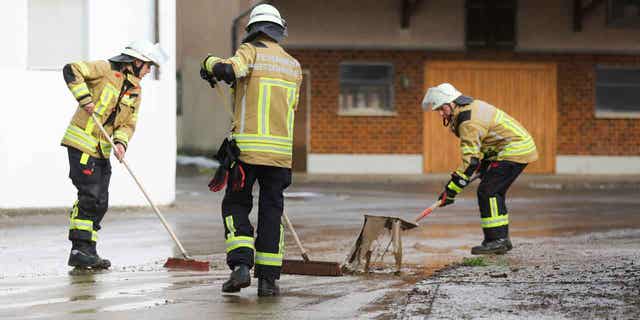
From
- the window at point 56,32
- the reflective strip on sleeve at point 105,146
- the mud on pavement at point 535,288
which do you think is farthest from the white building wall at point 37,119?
the mud on pavement at point 535,288

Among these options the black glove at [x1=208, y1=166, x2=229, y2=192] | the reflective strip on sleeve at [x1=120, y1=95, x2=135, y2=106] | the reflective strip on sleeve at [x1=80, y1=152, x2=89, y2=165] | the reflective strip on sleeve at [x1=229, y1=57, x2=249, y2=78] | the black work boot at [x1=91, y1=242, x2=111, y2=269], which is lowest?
the black work boot at [x1=91, y1=242, x2=111, y2=269]

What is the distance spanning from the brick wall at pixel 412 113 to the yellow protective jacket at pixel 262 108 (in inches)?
730

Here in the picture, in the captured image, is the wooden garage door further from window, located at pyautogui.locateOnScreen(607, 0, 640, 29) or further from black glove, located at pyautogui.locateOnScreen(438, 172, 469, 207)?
black glove, located at pyautogui.locateOnScreen(438, 172, 469, 207)

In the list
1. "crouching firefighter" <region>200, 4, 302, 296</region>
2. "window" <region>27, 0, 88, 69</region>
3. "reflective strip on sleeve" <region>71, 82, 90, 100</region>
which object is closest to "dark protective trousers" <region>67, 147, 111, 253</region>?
"reflective strip on sleeve" <region>71, 82, 90, 100</region>

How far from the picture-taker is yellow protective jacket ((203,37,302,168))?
766cm

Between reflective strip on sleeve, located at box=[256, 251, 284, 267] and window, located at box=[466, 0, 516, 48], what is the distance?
19296 millimetres

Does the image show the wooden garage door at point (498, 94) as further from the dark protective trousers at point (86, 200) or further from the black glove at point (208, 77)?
the black glove at point (208, 77)

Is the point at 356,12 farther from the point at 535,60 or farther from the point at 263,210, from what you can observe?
the point at 263,210

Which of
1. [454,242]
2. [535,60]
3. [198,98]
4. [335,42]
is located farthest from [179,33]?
[454,242]

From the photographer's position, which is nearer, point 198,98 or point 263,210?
point 263,210

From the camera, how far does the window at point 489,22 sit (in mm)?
26484

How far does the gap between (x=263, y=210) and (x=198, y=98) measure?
831 inches

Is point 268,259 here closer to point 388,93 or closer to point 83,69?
point 83,69

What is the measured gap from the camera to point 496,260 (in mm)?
9828
